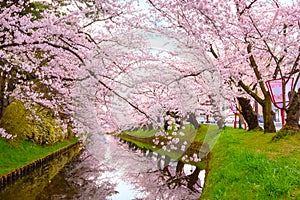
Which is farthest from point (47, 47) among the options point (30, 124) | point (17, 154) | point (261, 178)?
point (30, 124)

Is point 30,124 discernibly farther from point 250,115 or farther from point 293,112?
point 293,112

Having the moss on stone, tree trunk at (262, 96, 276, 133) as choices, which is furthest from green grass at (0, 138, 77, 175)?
tree trunk at (262, 96, 276, 133)

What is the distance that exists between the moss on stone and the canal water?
217 centimetres

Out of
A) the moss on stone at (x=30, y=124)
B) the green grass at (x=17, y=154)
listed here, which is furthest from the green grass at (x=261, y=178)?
the green grass at (x=17, y=154)

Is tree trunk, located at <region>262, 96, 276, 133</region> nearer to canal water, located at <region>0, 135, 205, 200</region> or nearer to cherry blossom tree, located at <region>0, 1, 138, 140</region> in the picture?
canal water, located at <region>0, 135, 205, 200</region>

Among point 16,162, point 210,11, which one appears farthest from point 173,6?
point 16,162

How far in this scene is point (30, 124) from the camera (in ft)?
72.5

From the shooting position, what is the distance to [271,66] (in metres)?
19.8

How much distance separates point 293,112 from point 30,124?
53.7ft

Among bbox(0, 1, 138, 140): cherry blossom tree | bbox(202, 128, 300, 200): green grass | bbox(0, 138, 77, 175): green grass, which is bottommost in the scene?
bbox(0, 138, 77, 175): green grass

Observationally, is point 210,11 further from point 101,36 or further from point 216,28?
point 101,36

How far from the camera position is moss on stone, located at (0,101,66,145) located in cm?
1819

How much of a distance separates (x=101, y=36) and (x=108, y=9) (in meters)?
5.16

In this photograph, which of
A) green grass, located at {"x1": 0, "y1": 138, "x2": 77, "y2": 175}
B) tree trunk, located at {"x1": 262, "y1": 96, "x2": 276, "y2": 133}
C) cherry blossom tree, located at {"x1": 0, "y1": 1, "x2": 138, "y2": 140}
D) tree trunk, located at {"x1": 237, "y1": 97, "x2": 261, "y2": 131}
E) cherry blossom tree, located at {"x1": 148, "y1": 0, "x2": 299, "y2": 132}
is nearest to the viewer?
cherry blossom tree, located at {"x1": 0, "y1": 1, "x2": 138, "y2": 140}
